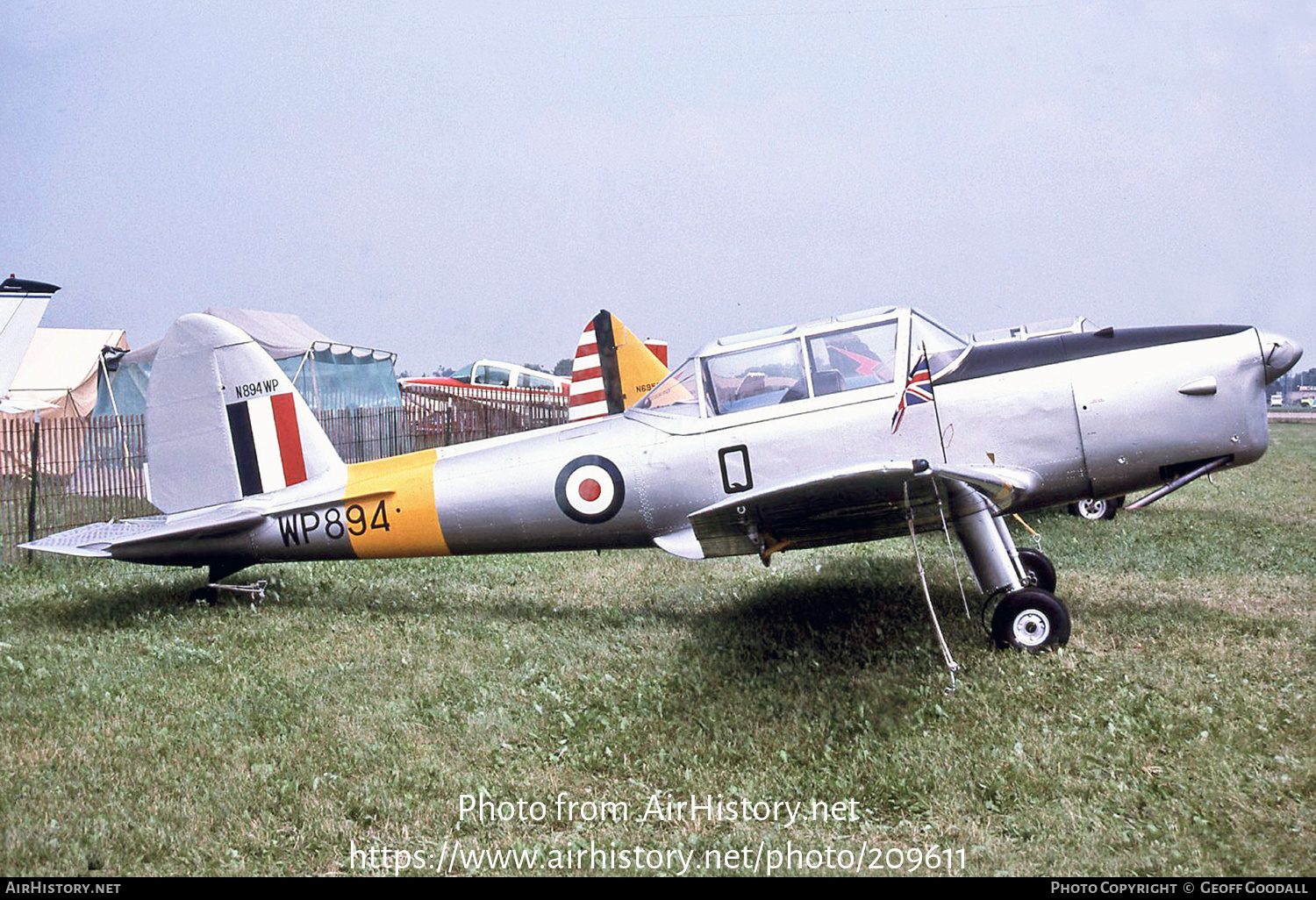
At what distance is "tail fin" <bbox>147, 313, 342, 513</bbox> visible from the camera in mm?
5949

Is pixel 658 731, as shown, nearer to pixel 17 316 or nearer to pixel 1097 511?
pixel 1097 511

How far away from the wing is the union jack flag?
478 mm

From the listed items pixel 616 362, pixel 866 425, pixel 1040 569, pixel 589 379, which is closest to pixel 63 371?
pixel 589 379

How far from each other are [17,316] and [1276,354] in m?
9.59

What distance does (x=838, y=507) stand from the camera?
4355 millimetres

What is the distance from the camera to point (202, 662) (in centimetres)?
489

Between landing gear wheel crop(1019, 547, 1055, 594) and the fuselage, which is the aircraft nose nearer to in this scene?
the fuselage

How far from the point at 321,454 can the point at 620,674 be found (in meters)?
2.82

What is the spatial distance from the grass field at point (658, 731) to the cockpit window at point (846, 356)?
4.81 feet

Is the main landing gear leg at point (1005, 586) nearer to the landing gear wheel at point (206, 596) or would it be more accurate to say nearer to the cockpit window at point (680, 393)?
the cockpit window at point (680, 393)

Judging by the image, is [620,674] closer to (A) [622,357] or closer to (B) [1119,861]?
(B) [1119,861]

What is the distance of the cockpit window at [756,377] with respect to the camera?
202 inches

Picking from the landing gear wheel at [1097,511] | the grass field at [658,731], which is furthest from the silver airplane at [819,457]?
the landing gear wheel at [1097,511]

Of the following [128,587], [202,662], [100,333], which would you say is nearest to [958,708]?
[202,662]
